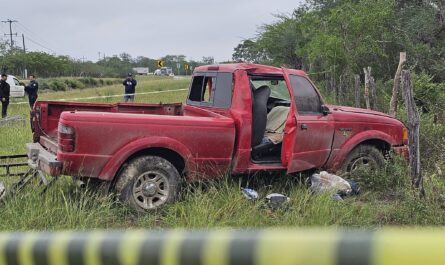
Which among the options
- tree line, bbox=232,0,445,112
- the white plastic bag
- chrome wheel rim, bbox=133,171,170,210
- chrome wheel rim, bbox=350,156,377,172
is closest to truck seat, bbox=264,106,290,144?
the white plastic bag

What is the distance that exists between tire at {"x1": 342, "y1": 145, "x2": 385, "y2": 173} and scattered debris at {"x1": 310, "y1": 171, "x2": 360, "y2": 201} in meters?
0.44

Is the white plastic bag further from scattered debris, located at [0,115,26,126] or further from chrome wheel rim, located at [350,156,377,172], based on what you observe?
scattered debris, located at [0,115,26,126]

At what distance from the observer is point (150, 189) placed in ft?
19.2

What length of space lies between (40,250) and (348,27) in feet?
53.9

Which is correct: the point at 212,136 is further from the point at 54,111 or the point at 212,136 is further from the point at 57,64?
the point at 57,64

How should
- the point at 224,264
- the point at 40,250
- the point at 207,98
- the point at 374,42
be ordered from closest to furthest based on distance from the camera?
the point at 224,264
the point at 40,250
the point at 207,98
the point at 374,42

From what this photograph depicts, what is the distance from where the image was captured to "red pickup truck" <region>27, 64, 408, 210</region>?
561 cm

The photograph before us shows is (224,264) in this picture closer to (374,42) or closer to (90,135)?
(90,135)

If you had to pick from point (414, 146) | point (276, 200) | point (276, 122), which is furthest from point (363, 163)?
point (276, 200)

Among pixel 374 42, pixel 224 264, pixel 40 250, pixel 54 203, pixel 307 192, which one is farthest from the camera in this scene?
pixel 374 42

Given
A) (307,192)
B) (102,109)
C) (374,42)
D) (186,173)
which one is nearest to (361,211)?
(307,192)

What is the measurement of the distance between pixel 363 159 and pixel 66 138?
3.91 meters

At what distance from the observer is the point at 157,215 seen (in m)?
5.69

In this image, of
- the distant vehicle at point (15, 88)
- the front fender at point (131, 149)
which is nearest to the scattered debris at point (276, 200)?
the front fender at point (131, 149)
